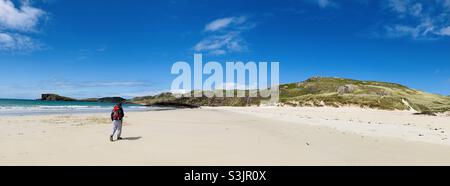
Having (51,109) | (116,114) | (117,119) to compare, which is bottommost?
(51,109)

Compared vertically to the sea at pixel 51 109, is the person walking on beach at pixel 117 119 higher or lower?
higher

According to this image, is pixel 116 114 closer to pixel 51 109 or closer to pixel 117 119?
pixel 117 119

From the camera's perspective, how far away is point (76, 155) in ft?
34.3

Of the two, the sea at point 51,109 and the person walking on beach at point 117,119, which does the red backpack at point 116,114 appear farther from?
the sea at point 51,109

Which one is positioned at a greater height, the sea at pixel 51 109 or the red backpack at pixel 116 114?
the red backpack at pixel 116 114

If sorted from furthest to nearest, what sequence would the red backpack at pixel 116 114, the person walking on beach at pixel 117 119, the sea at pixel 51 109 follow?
the sea at pixel 51 109 → the red backpack at pixel 116 114 → the person walking on beach at pixel 117 119

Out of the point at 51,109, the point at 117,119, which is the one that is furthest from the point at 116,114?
the point at 51,109

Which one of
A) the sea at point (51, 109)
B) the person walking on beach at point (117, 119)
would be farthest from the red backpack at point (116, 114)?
the sea at point (51, 109)

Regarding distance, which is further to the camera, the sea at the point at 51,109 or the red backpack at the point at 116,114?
the sea at the point at 51,109

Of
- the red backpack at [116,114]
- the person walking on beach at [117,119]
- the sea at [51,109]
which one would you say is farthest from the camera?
the sea at [51,109]

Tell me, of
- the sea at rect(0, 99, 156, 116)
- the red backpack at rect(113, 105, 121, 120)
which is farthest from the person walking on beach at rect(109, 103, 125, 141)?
the sea at rect(0, 99, 156, 116)

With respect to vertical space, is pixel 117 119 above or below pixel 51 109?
above

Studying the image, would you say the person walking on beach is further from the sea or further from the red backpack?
the sea
